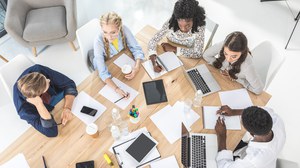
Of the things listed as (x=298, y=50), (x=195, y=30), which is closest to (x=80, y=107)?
(x=195, y=30)

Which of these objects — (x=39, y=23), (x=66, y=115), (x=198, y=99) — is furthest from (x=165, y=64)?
(x=39, y=23)

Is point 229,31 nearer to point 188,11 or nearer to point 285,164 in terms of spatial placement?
point 188,11

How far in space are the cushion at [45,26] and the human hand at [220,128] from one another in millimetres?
2313

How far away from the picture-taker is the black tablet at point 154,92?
2270 mm

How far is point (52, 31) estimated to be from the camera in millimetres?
3318

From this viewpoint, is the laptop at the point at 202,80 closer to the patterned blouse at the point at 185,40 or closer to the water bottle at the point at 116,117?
the patterned blouse at the point at 185,40

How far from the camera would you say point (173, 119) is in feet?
7.13

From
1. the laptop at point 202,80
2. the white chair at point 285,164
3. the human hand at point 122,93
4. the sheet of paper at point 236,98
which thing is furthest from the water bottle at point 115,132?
the white chair at point 285,164

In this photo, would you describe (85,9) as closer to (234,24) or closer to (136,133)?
(234,24)

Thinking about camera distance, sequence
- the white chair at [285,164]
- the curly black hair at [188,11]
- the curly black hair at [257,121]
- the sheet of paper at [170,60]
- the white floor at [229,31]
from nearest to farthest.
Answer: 1. the curly black hair at [257,121]
2. the white chair at [285,164]
3. the curly black hair at [188,11]
4. the sheet of paper at [170,60]
5. the white floor at [229,31]

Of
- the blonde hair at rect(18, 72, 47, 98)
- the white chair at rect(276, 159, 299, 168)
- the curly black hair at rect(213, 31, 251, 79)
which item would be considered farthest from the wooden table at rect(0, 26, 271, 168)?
the white chair at rect(276, 159, 299, 168)

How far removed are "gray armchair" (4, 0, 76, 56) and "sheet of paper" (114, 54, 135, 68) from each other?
1160 millimetres

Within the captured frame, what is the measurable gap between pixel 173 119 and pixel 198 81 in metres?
0.44

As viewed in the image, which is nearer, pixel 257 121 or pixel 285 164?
pixel 257 121
